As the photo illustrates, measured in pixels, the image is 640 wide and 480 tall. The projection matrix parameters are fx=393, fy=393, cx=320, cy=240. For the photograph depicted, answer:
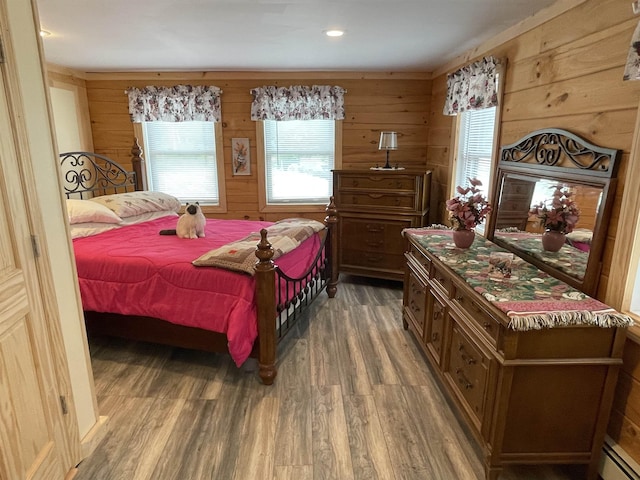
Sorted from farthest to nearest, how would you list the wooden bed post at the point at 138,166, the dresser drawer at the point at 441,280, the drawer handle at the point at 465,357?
the wooden bed post at the point at 138,166
the dresser drawer at the point at 441,280
the drawer handle at the point at 465,357

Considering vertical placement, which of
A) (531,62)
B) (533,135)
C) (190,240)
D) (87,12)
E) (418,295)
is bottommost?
(418,295)

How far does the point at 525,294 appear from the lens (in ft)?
5.69

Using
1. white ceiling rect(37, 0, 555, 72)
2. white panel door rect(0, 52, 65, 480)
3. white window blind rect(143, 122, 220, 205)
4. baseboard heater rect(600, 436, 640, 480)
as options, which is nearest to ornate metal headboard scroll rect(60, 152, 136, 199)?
white window blind rect(143, 122, 220, 205)

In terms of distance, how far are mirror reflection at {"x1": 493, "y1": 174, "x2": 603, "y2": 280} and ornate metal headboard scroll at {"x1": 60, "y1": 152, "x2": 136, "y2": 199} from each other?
3700 mm

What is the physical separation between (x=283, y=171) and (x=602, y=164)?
3444mm

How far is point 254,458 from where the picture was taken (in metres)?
1.88

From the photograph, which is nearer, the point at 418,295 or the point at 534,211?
the point at 534,211

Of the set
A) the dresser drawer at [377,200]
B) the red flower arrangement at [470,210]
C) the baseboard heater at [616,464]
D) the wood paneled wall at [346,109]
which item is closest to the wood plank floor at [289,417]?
the baseboard heater at [616,464]

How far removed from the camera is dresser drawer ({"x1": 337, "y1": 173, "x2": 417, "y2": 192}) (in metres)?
3.82

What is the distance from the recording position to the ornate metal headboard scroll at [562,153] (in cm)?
178

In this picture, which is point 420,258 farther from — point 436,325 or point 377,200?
point 377,200

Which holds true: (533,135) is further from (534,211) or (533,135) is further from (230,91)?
(230,91)

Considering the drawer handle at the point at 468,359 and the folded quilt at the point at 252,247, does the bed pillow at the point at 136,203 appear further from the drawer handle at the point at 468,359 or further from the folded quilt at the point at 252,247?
the drawer handle at the point at 468,359

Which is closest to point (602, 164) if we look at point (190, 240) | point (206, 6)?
point (206, 6)
